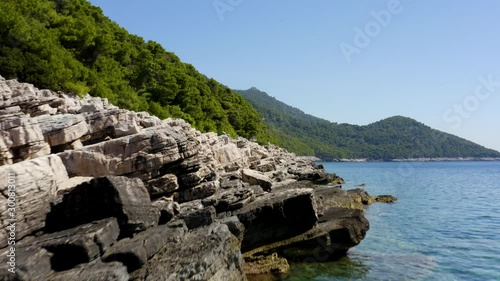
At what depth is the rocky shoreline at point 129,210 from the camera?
465 inches

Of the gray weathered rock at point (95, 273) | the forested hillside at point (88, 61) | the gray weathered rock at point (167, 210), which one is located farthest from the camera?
the forested hillside at point (88, 61)

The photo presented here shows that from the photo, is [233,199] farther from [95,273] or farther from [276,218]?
[95,273]

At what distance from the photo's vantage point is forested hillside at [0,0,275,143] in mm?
33625

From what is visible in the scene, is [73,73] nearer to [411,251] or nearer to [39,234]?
[39,234]

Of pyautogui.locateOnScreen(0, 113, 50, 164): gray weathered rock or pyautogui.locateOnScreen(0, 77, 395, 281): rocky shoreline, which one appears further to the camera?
pyautogui.locateOnScreen(0, 113, 50, 164): gray weathered rock

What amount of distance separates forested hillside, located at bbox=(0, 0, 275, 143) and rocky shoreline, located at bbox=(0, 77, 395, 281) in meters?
8.91

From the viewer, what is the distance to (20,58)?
3234 cm

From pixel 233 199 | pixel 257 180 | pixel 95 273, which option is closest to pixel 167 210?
pixel 233 199

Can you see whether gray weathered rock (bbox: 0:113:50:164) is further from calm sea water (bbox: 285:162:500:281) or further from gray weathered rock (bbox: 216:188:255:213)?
calm sea water (bbox: 285:162:500:281)

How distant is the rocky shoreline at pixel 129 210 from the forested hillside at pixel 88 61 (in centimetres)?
891

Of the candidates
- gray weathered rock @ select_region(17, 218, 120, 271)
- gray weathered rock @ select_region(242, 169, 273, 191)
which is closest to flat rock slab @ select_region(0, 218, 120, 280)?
gray weathered rock @ select_region(17, 218, 120, 271)

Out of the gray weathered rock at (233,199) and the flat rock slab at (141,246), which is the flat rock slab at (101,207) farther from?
the gray weathered rock at (233,199)

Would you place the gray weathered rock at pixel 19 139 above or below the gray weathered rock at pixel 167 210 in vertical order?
above
